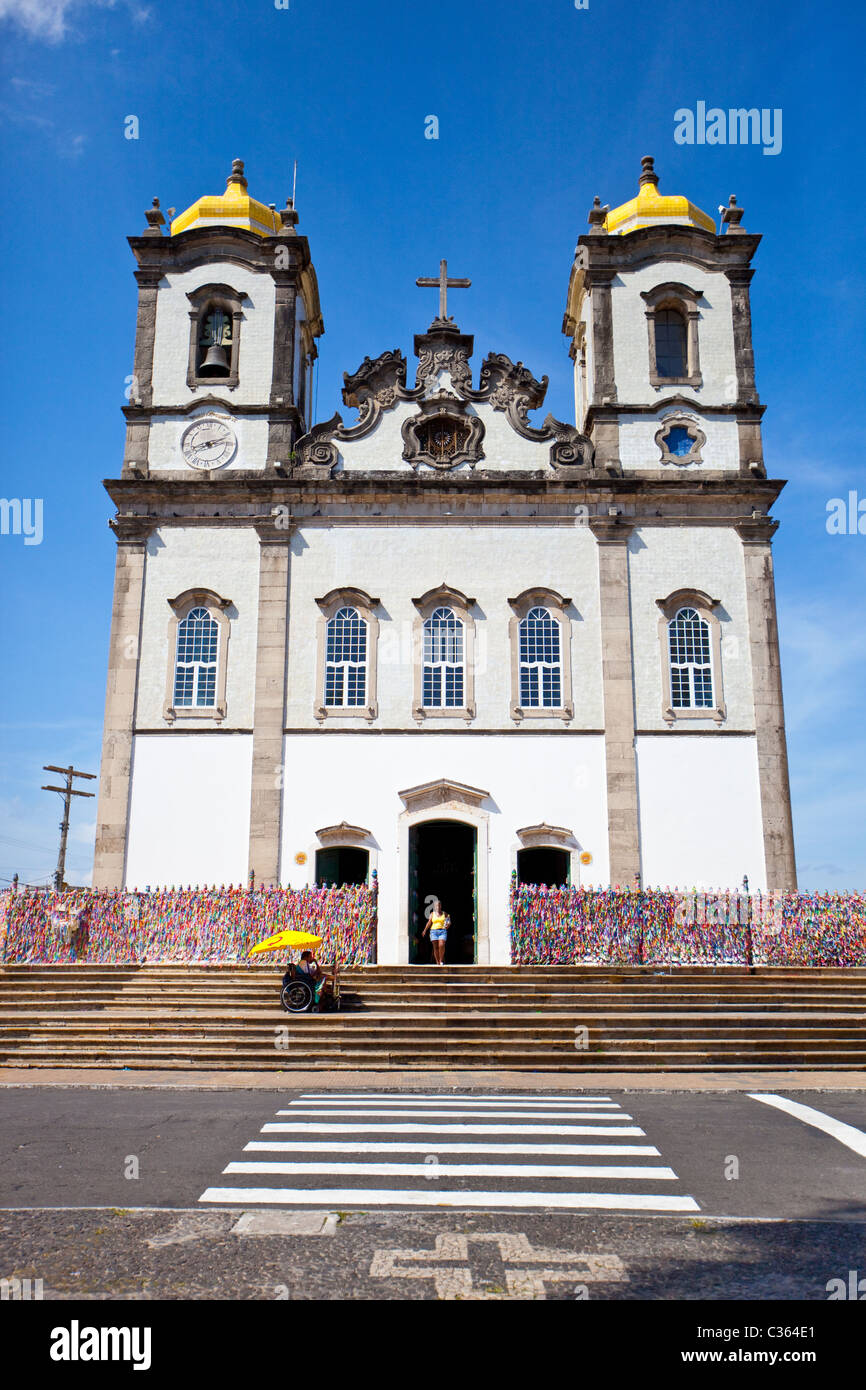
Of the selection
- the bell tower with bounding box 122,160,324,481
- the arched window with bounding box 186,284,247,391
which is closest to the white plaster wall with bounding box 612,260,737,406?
the bell tower with bounding box 122,160,324,481

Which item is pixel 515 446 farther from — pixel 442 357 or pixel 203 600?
pixel 203 600

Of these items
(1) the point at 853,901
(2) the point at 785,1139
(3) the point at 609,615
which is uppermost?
(3) the point at 609,615

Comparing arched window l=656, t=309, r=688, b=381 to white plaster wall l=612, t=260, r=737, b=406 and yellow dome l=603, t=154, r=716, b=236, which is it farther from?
yellow dome l=603, t=154, r=716, b=236

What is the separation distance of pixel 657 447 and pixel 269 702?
11.3m

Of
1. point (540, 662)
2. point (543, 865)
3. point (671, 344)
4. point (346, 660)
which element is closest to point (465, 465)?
point (540, 662)

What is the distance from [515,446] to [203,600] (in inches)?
332

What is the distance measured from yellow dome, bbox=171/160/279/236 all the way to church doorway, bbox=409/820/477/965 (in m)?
16.1

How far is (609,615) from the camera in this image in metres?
24.4

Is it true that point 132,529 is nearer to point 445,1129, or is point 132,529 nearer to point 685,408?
A: point 685,408

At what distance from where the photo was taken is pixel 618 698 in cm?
2395

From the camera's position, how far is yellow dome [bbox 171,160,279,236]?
1086 inches

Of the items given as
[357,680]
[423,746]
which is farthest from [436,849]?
[357,680]

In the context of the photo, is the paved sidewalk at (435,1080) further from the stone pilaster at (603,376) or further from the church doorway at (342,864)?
Result: the stone pilaster at (603,376)
